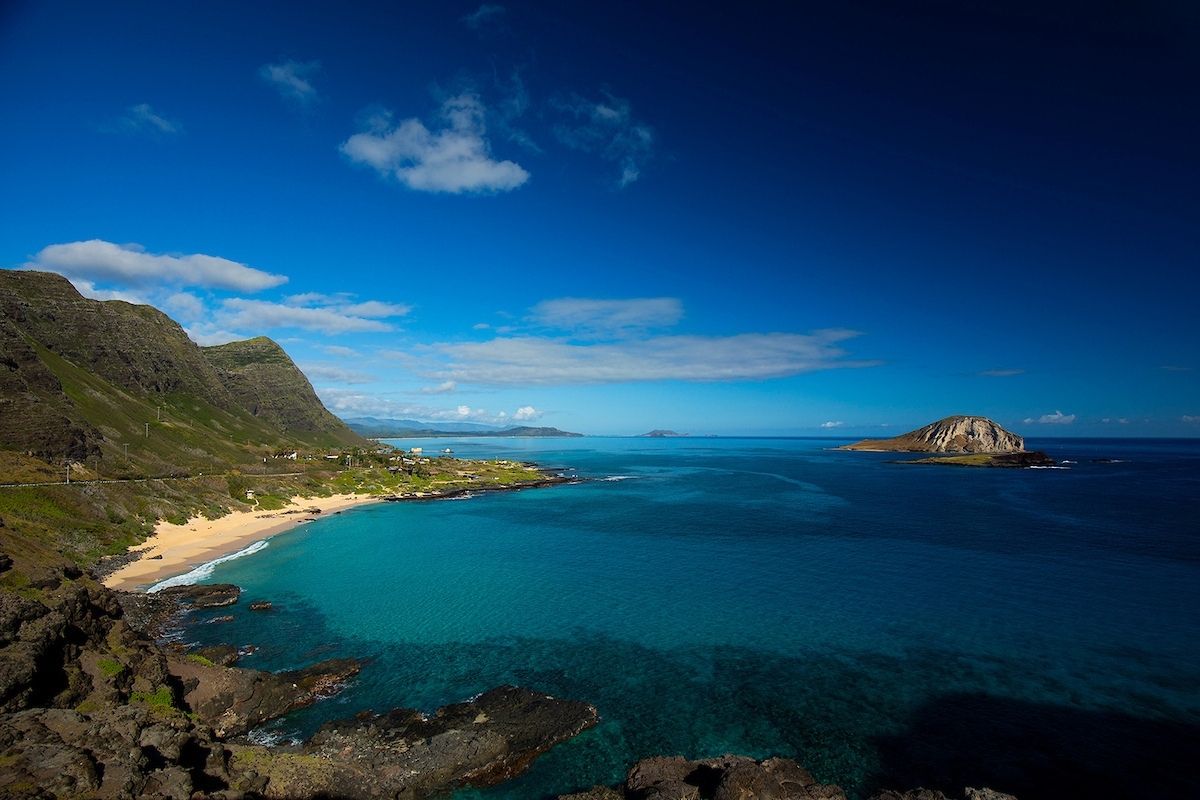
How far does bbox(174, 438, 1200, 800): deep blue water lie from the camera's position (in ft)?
77.2

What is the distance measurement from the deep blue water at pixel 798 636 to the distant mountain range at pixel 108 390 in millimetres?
40287

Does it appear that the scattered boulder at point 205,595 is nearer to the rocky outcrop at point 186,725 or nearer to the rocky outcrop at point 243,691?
the rocky outcrop at point 186,725

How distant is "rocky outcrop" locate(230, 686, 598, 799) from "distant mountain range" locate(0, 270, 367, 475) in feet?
253

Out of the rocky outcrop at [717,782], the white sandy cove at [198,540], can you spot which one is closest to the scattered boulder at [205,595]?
the white sandy cove at [198,540]

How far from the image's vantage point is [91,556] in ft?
167

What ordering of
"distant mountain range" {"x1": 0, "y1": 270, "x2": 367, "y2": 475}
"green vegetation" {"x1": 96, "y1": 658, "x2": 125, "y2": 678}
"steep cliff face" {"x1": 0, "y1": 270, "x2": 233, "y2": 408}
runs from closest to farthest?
"green vegetation" {"x1": 96, "y1": 658, "x2": 125, "y2": 678}
"distant mountain range" {"x1": 0, "y1": 270, "x2": 367, "y2": 475}
"steep cliff face" {"x1": 0, "y1": 270, "x2": 233, "y2": 408}

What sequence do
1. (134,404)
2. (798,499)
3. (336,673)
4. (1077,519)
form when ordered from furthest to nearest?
1. (134,404)
2. (798,499)
3. (1077,519)
4. (336,673)

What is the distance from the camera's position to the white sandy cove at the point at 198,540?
49.3m

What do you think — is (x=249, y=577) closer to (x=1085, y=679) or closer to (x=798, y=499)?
(x=1085, y=679)

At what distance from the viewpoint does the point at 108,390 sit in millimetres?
122062

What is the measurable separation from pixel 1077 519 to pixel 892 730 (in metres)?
79.9


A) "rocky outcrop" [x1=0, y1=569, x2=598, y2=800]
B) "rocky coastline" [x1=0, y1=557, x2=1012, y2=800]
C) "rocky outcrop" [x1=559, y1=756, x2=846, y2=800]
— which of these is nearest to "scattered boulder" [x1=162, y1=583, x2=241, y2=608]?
"rocky outcrop" [x1=0, y1=569, x2=598, y2=800]

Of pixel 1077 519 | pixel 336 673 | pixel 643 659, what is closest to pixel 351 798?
pixel 336 673

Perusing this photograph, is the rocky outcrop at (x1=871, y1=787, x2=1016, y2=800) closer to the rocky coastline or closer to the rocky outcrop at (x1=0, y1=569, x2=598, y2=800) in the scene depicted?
the rocky coastline
